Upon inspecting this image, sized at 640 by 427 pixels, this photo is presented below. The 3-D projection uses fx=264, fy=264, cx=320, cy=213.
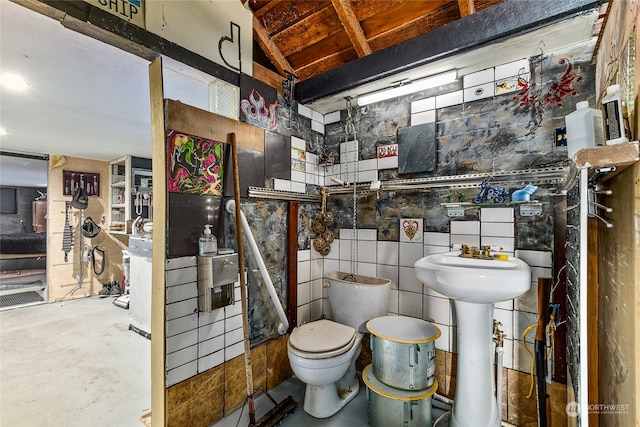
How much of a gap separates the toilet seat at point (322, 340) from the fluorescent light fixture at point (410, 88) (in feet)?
5.95

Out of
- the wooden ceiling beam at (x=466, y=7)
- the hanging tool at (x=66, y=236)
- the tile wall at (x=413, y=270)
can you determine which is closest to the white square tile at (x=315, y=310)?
the tile wall at (x=413, y=270)

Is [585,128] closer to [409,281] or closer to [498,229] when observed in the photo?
[498,229]

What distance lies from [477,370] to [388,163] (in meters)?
1.55

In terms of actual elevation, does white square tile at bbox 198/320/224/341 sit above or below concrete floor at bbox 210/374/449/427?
above

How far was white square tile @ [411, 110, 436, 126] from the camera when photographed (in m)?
2.04

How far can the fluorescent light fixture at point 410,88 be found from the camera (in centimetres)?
187

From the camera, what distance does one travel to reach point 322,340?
1754 mm

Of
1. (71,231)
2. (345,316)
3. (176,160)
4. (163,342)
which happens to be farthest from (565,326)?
(71,231)

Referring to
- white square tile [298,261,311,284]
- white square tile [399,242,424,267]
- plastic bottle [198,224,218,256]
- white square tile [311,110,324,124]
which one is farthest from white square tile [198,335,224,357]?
white square tile [311,110,324,124]

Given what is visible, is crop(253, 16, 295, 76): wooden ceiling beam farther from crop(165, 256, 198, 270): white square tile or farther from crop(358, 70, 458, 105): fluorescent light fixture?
crop(165, 256, 198, 270): white square tile

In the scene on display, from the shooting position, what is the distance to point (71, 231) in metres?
4.39

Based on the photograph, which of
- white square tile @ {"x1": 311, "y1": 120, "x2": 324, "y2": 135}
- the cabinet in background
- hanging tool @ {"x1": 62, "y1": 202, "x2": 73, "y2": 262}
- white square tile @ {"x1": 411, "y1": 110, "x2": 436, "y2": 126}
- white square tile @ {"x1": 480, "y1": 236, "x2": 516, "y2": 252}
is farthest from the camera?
the cabinet in background

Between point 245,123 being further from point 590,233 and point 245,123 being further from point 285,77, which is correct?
point 590,233

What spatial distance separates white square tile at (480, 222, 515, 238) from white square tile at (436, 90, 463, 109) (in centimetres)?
91
